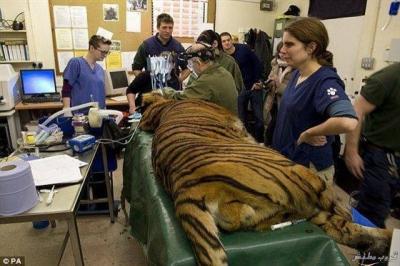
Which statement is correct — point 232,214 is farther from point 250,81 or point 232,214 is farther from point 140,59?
point 250,81

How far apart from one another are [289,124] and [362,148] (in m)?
0.53

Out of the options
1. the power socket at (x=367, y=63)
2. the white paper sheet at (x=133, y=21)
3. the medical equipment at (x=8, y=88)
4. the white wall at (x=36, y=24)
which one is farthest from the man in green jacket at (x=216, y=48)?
the white wall at (x=36, y=24)

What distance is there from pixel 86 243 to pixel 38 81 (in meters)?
2.44

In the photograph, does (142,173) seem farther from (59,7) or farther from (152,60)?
(59,7)

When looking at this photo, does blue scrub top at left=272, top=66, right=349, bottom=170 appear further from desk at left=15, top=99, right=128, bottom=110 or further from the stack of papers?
desk at left=15, top=99, right=128, bottom=110

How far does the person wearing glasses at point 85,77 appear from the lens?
2.60 meters

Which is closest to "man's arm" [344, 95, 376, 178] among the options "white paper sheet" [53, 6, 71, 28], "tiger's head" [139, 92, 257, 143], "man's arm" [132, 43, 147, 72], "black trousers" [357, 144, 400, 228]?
"black trousers" [357, 144, 400, 228]

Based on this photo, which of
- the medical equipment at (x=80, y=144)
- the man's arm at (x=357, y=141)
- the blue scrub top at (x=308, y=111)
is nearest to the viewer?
the blue scrub top at (x=308, y=111)

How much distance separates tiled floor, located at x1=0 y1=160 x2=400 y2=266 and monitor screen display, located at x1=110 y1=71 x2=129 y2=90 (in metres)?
2.09

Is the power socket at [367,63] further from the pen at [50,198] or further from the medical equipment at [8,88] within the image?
the medical equipment at [8,88]

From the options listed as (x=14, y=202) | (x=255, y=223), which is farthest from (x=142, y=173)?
(x=255, y=223)

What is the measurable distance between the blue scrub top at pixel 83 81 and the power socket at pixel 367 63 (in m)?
2.69

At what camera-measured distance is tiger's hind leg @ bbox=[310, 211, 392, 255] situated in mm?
982

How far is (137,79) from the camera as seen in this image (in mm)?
2729
